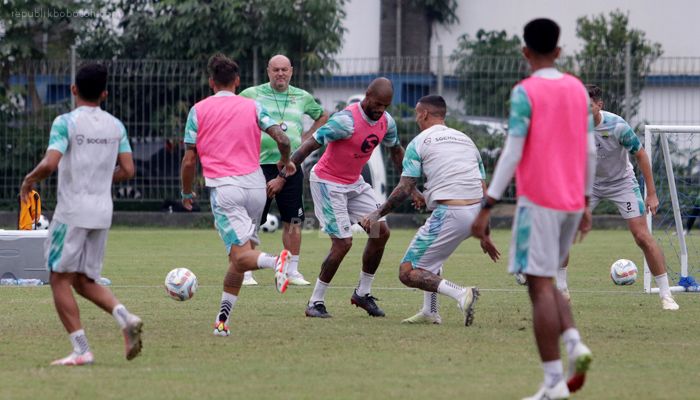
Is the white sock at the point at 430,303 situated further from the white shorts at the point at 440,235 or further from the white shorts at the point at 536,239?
the white shorts at the point at 536,239

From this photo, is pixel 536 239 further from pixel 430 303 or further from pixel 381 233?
pixel 381 233

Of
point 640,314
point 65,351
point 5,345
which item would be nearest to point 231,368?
point 65,351

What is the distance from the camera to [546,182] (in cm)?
703

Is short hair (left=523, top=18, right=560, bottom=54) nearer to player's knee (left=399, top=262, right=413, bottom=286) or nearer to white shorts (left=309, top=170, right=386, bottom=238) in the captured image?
player's knee (left=399, top=262, right=413, bottom=286)

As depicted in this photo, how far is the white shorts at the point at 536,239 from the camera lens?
23.1 feet

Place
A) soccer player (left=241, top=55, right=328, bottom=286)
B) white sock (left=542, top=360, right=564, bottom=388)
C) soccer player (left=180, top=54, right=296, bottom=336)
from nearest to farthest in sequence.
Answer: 1. white sock (left=542, top=360, right=564, bottom=388)
2. soccer player (left=180, top=54, right=296, bottom=336)
3. soccer player (left=241, top=55, right=328, bottom=286)

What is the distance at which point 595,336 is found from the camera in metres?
9.77

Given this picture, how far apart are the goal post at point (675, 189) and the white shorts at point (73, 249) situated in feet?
18.5

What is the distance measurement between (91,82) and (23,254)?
619 cm

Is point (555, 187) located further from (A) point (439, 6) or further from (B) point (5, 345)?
(A) point (439, 6)

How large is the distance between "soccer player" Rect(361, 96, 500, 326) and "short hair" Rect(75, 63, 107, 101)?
294 centimetres

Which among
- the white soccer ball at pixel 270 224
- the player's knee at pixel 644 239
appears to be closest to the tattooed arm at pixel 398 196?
the player's knee at pixel 644 239

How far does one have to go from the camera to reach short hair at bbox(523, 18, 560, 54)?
714 cm

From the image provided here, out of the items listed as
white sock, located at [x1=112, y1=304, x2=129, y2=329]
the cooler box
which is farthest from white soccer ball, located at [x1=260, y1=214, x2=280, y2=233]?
white sock, located at [x1=112, y1=304, x2=129, y2=329]
